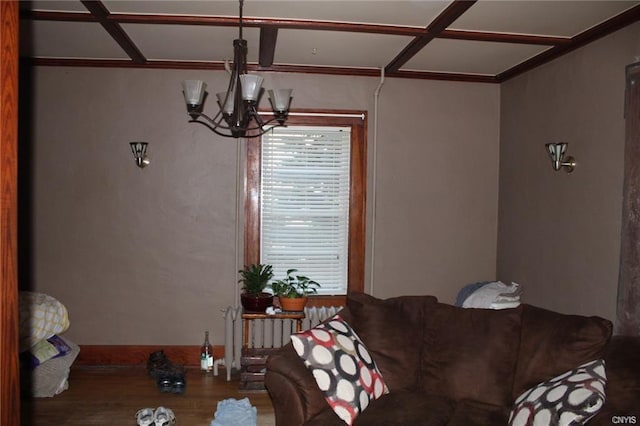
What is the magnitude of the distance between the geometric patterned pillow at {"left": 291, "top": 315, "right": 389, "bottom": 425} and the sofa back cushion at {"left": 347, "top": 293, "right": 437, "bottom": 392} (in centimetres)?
14

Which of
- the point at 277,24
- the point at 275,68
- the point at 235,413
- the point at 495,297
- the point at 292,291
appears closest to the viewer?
the point at 277,24

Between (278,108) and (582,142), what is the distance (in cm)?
237

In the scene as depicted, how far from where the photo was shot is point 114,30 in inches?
160

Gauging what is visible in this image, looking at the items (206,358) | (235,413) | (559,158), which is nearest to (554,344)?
(559,158)

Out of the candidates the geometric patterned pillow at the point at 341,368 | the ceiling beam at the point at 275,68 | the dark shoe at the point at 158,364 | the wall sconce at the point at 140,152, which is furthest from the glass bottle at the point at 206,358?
the ceiling beam at the point at 275,68

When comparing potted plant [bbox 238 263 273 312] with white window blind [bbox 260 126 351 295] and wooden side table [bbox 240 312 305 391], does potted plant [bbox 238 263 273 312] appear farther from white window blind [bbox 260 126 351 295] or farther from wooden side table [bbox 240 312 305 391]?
white window blind [bbox 260 126 351 295]

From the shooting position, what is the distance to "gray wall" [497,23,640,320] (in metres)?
3.84

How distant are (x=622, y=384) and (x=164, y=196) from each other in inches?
159

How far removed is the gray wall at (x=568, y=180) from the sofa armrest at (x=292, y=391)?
231cm

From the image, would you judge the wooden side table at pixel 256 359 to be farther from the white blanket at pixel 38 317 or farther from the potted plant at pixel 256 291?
the white blanket at pixel 38 317

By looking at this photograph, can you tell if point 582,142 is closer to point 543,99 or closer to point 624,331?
point 543,99

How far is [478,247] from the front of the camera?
5.59 metres

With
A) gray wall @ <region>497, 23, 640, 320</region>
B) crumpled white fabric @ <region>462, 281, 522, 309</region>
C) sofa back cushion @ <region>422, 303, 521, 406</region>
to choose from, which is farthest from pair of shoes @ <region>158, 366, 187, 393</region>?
gray wall @ <region>497, 23, 640, 320</region>

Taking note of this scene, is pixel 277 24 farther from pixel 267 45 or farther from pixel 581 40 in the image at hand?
pixel 581 40
